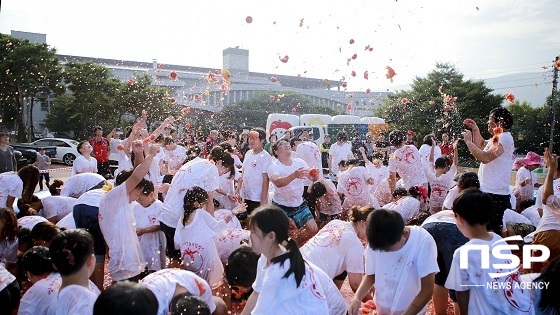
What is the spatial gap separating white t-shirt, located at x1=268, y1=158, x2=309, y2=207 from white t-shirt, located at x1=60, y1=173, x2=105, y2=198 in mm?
2216

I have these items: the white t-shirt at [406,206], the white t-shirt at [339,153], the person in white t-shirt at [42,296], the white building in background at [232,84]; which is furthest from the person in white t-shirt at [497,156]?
the white building in background at [232,84]

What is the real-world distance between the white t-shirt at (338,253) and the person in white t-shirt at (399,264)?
0.55 metres

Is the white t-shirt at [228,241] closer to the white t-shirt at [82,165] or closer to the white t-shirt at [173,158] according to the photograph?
the white t-shirt at [82,165]

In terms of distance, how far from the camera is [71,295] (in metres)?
2.27

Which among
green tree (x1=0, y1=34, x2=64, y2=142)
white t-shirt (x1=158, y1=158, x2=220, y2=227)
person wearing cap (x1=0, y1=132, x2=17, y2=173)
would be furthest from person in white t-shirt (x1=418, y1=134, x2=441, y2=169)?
green tree (x1=0, y1=34, x2=64, y2=142)

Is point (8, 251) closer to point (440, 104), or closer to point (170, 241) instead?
point (170, 241)

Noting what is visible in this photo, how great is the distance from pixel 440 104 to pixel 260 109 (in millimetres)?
19307

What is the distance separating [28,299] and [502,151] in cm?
417

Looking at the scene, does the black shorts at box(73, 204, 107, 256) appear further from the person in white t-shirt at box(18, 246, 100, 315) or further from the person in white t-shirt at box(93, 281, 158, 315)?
the person in white t-shirt at box(93, 281, 158, 315)

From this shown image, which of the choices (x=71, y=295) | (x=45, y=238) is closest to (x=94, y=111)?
(x=45, y=238)

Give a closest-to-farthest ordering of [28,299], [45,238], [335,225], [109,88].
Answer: [28,299]
[335,225]
[45,238]
[109,88]

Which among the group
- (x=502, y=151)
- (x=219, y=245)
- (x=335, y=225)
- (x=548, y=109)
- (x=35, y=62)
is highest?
(x=35, y=62)

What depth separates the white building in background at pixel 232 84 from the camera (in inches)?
1721

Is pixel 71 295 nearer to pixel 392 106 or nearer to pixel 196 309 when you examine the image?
pixel 196 309
